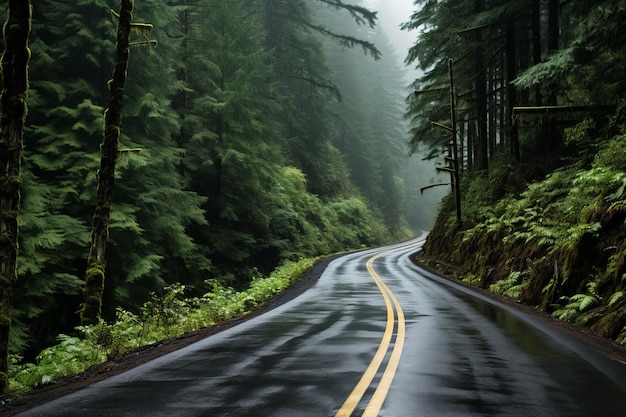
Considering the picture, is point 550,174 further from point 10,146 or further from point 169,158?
Answer: point 10,146

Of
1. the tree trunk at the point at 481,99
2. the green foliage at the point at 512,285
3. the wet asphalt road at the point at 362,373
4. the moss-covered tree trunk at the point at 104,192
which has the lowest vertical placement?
the green foliage at the point at 512,285

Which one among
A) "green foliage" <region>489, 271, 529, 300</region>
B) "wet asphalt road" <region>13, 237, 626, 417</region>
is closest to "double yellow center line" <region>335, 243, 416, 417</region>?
"wet asphalt road" <region>13, 237, 626, 417</region>

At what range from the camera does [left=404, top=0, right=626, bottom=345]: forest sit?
12258mm

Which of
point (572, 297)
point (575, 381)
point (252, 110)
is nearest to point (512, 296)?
point (572, 297)

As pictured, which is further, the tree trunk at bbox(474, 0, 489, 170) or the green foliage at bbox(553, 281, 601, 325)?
the tree trunk at bbox(474, 0, 489, 170)

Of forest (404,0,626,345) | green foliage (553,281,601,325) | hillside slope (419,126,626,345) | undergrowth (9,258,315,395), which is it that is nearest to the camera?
undergrowth (9,258,315,395)

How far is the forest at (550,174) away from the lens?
40.2 ft

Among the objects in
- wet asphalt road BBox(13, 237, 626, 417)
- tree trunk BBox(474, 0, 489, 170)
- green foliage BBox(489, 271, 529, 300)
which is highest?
tree trunk BBox(474, 0, 489, 170)

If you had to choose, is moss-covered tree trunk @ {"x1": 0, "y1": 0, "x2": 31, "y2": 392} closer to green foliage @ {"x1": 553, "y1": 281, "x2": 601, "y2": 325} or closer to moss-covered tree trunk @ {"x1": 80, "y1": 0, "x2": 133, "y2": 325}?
moss-covered tree trunk @ {"x1": 80, "y1": 0, "x2": 133, "y2": 325}

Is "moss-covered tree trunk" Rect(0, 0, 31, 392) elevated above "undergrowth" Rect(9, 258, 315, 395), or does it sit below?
above

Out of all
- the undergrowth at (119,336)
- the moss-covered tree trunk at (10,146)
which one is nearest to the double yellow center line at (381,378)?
the undergrowth at (119,336)

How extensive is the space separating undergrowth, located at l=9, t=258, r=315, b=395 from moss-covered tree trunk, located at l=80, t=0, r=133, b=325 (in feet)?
2.34

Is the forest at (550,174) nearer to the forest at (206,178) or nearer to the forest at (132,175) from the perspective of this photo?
the forest at (206,178)

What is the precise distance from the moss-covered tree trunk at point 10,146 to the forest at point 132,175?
0.02m
